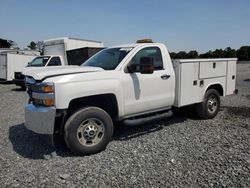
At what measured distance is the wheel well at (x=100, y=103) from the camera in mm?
4483

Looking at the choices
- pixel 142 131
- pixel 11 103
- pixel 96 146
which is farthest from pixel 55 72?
pixel 11 103

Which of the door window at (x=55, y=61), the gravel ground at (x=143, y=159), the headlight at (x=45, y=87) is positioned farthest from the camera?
the door window at (x=55, y=61)

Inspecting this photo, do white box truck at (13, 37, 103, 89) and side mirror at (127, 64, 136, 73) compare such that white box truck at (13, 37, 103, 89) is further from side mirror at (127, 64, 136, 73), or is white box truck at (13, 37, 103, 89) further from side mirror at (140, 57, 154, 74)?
side mirror at (140, 57, 154, 74)

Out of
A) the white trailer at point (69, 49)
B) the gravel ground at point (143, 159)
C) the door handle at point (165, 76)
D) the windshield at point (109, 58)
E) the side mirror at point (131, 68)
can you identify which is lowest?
the gravel ground at point (143, 159)

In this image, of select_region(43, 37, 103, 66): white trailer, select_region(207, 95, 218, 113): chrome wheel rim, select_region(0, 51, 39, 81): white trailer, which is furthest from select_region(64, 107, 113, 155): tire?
select_region(0, 51, 39, 81): white trailer

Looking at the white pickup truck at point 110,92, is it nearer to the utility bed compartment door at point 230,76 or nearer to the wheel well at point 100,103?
the wheel well at point 100,103

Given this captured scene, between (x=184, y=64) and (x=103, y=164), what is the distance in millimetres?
2962

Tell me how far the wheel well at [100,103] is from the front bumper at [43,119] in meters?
0.47

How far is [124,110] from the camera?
189 inches

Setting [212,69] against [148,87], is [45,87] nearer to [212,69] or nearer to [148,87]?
[148,87]

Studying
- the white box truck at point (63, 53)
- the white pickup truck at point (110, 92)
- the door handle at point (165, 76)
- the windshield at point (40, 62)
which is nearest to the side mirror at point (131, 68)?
the white pickup truck at point (110, 92)

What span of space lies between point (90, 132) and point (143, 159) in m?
1.03

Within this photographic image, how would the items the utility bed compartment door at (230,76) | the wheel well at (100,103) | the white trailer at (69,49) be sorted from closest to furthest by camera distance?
the wheel well at (100,103)
the utility bed compartment door at (230,76)
the white trailer at (69,49)

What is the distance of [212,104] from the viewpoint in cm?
665
